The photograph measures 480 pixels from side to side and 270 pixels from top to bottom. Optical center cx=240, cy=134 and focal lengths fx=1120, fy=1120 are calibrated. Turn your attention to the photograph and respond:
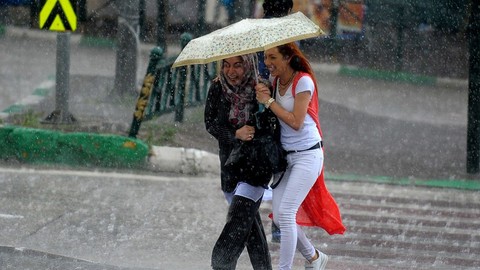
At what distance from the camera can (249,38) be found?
6.65 meters

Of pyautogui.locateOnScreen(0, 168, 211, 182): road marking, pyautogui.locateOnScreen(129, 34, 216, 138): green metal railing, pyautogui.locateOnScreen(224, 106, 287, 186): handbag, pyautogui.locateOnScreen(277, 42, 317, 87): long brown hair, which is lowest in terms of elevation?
pyautogui.locateOnScreen(0, 168, 211, 182): road marking

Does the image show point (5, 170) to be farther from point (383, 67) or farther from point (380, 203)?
point (383, 67)

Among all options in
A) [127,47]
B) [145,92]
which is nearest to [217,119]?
[145,92]

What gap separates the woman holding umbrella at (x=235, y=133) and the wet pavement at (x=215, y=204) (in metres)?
0.96

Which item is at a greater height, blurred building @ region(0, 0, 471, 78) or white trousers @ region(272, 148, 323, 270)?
white trousers @ region(272, 148, 323, 270)

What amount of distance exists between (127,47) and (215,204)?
5395 mm

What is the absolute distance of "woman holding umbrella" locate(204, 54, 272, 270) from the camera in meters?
6.84

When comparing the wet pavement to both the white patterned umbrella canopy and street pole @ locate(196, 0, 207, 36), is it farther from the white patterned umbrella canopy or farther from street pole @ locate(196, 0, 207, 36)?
street pole @ locate(196, 0, 207, 36)

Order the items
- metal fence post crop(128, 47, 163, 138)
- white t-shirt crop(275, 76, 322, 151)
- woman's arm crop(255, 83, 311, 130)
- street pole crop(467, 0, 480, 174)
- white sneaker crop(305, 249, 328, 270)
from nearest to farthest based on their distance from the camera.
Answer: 1. woman's arm crop(255, 83, 311, 130)
2. white t-shirt crop(275, 76, 322, 151)
3. white sneaker crop(305, 249, 328, 270)
4. metal fence post crop(128, 47, 163, 138)
5. street pole crop(467, 0, 480, 174)

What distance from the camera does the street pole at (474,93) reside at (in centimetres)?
1179

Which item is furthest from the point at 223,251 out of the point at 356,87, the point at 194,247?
the point at 356,87

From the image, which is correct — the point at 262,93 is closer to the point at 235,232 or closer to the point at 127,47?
the point at 235,232

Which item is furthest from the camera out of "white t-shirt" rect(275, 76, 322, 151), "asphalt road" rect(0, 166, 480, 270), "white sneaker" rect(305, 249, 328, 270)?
"asphalt road" rect(0, 166, 480, 270)

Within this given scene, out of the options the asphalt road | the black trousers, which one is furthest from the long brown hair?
the asphalt road
